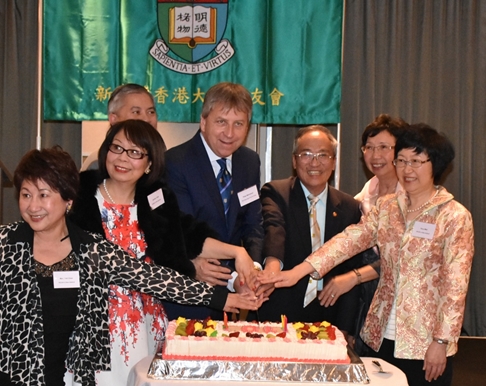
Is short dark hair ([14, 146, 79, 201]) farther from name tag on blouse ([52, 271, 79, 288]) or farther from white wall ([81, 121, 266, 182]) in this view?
white wall ([81, 121, 266, 182])

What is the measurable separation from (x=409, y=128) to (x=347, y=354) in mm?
1127

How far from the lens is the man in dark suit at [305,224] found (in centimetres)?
357

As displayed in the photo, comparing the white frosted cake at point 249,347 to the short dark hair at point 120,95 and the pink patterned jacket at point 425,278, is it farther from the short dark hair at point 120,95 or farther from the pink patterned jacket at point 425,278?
the short dark hair at point 120,95

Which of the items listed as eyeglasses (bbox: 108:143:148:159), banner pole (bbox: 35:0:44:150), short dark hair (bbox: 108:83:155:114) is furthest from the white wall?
eyeglasses (bbox: 108:143:148:159)

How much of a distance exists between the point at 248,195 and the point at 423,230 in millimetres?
960

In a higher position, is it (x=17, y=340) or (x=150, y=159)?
(x=150, y=159)

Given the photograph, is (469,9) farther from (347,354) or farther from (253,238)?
(347,354)

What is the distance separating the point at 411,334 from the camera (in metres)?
2.97

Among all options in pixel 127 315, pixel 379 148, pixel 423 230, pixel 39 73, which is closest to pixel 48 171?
pixel 127 315

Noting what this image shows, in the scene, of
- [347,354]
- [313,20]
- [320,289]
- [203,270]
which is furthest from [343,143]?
[347,354]

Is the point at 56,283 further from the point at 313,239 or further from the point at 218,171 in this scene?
the point at 313,239

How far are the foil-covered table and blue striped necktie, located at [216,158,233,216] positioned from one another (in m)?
1.10

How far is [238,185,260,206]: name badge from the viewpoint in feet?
11.5

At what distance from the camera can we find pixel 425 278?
299cm
